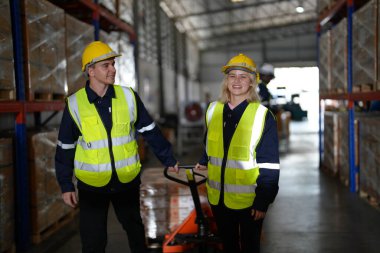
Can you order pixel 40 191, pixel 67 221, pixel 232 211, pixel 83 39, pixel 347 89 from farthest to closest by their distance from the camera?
pixel 347 89 → pixel 83 39 → pixel 67 221 → pixel 40 191 → pixel 232 211

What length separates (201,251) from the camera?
3859 millimetres

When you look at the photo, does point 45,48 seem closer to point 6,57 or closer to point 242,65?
point 6,57

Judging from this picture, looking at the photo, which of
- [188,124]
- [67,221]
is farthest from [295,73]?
[67,221]

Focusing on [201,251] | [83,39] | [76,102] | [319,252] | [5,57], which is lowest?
[319,252]

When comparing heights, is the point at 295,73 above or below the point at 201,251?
above

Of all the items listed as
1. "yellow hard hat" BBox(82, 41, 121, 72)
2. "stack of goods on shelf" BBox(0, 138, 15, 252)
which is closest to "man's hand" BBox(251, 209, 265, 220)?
"yellow hard hat" BBox(82, 41, 121, 72)

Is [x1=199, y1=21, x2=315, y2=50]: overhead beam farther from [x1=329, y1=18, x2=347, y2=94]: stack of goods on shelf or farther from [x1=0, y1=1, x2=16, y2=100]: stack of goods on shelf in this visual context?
[x1=0, y1=1, x2=16, y2=100]: stack of goods on shelf

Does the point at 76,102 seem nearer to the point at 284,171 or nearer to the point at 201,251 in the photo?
the point at 201,251

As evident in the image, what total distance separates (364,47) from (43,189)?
4.81m

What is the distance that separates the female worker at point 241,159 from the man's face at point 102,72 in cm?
80

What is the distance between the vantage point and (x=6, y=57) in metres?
4.77

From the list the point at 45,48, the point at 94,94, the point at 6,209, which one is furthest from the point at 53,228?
the point at 94,94

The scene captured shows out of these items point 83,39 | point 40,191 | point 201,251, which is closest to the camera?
point 201,251

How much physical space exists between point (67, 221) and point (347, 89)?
4.96 metres
